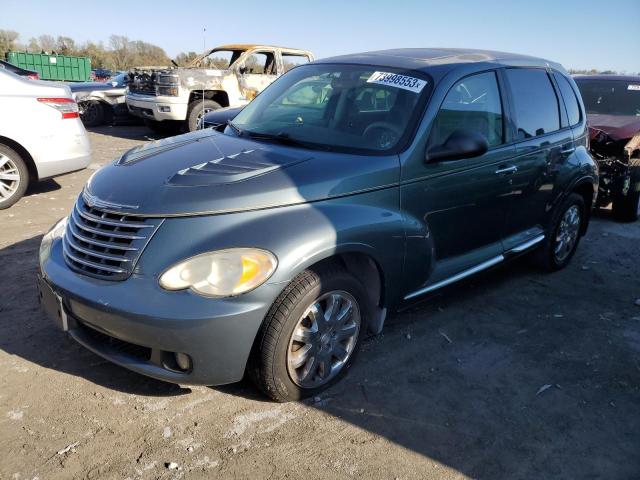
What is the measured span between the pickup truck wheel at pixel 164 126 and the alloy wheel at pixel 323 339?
30.6 ft

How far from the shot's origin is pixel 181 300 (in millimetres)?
2420

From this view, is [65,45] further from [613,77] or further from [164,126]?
[613,77]

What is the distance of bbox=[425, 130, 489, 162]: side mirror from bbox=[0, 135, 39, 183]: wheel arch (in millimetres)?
4803

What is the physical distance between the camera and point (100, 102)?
12984mm

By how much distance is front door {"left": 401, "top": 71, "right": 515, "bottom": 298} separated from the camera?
3.28 m

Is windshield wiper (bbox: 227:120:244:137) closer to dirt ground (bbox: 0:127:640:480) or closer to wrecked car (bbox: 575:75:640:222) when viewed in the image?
dirt ground (bbox: 0:127:640:480)

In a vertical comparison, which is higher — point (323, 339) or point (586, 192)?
point (586, 192)

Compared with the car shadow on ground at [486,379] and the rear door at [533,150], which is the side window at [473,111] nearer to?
the rear door at [533,150]

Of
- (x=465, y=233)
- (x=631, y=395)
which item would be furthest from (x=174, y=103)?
(x=631, y=395)

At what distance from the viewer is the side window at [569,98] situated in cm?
475

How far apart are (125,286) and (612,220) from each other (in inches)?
263

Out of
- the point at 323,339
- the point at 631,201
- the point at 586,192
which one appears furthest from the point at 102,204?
the point at 631,201

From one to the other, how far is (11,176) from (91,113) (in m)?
7.71

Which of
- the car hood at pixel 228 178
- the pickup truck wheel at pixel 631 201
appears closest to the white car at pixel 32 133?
the car hood at pixel 228 178
